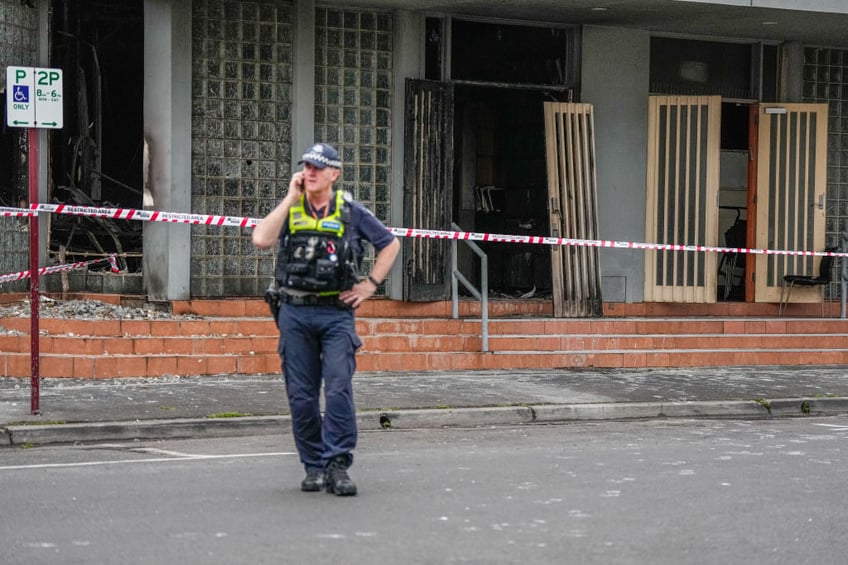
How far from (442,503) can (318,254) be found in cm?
148

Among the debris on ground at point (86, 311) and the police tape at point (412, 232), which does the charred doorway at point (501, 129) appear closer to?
the police tape at point (412, 232)

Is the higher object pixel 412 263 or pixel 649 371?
pixel 412 263

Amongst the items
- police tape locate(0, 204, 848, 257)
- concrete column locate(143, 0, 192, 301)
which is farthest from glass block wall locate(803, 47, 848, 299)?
concrete column locate(143, 0, 192, 301)

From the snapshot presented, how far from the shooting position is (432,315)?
15.2 metres

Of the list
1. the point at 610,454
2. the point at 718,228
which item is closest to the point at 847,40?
the point at 718,228

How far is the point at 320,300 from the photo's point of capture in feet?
24.4

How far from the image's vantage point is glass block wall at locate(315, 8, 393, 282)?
14.9 metres

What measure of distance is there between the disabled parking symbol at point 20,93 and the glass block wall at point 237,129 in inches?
165

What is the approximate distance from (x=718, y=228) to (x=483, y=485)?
33.7 ft

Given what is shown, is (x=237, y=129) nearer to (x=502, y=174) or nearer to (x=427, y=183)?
(x=427, y=183)

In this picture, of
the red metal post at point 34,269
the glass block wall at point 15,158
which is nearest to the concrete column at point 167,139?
the glass block wall at point 15,158

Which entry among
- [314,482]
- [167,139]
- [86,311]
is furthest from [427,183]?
[314,482]

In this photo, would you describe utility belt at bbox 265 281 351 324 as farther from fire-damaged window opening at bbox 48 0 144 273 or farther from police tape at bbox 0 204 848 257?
fire-damaged window opening at bbox 48 0 144 273

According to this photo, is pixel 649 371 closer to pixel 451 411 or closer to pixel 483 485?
pixel 451 411
